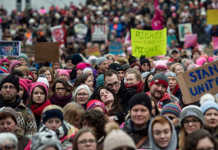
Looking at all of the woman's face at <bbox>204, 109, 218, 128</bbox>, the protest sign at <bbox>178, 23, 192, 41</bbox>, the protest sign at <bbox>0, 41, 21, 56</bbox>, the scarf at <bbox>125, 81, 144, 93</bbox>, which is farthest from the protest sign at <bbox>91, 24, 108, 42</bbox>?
the woman's face at <bbox>204, 109, 218, 128</bbox>

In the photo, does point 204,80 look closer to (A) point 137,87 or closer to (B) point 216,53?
(A) point 137,87

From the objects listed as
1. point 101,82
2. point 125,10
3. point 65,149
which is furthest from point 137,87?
point 125,10

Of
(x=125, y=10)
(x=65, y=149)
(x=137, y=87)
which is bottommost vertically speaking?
(x=65, y=149)

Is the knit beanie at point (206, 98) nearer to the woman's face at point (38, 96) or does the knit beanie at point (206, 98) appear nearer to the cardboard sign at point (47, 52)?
the woman's face at point (38, 96)

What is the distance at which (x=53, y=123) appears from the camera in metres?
6.45

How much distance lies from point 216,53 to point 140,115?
8.17 m

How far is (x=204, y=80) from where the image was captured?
7.89 m

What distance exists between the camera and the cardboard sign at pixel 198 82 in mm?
7793

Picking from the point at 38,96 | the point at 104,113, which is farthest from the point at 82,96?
the point at 104,113

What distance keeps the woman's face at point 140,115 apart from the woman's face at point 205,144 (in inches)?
38.8

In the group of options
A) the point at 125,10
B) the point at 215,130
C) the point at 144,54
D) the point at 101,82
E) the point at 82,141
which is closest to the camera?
the point at 82,141

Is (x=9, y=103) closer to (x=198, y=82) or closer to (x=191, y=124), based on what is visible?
(x=191, y=124)

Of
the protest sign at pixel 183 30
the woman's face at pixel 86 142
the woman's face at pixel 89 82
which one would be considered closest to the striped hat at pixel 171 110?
the woman's face at pixel 86 142

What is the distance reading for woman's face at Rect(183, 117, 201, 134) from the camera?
20.4ft
